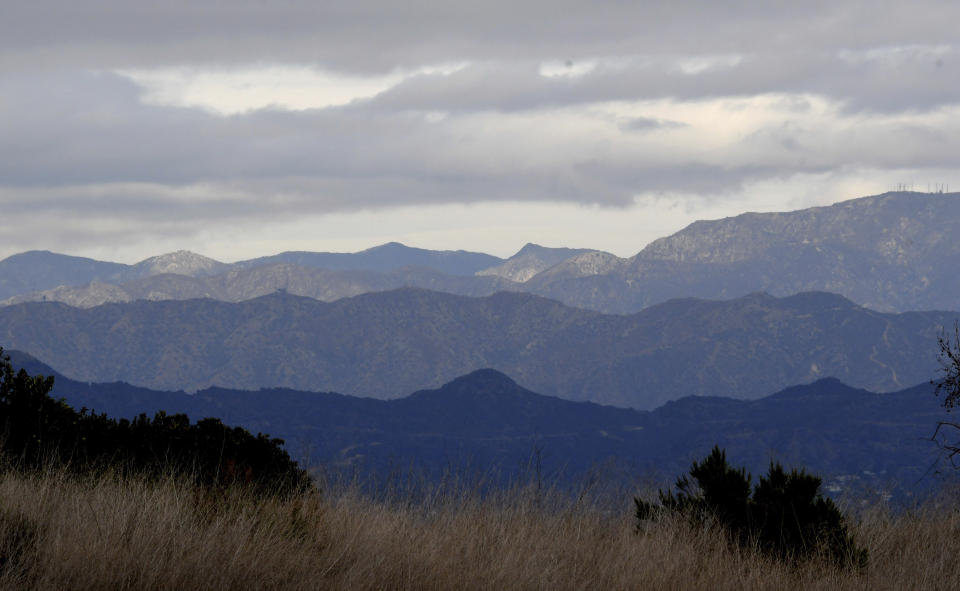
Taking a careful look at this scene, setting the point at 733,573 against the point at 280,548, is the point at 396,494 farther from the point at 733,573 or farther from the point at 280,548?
the point at 733,573

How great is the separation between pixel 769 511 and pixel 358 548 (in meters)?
4.45

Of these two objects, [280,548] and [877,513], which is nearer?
[280,548]

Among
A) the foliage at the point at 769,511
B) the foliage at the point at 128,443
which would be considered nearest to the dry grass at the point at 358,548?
the foliage at the point at 769,511

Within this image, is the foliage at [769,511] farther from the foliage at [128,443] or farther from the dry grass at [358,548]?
the foliage at [128,443]

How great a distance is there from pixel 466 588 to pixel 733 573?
2596 millimetres

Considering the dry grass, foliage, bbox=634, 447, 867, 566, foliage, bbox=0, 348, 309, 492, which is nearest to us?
the dry grass

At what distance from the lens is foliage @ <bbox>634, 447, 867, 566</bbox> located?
432 inches

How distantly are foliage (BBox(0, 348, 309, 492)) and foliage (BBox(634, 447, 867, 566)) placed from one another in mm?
4193

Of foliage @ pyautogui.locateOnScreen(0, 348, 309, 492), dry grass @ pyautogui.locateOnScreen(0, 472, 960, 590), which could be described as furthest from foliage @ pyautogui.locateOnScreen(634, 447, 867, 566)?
foliage @ pyautogui.locateOnScreen(0, 348, 309, 492)

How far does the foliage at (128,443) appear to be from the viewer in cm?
1189

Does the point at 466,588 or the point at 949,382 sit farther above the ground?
the point at 949,382

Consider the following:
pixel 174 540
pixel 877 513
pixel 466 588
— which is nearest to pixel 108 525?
pixel 174 540

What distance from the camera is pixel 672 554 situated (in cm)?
1027

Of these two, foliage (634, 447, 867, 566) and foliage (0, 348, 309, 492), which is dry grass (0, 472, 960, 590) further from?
foliage (0, 348, 309, 492)
